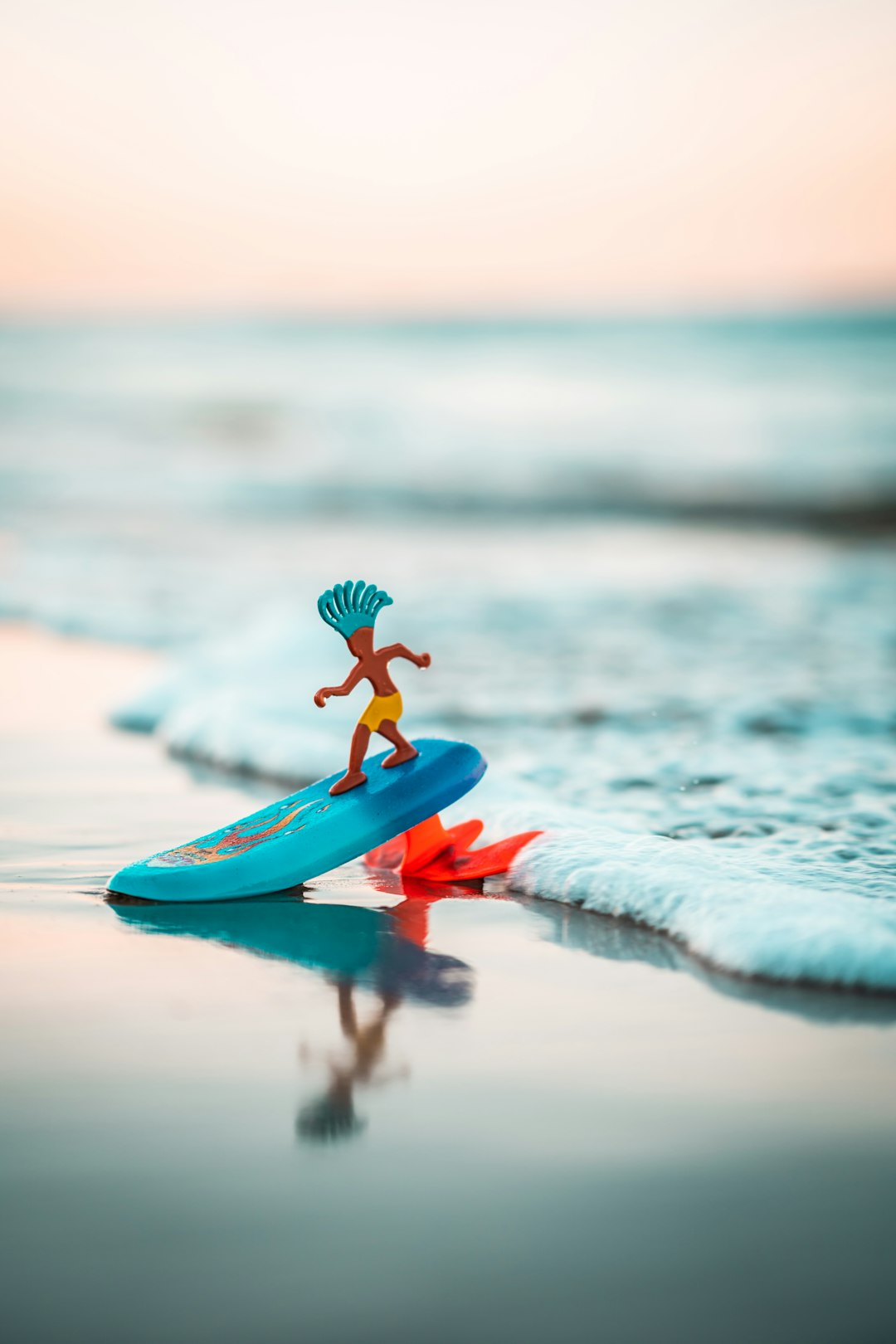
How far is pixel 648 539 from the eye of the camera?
11.8 meters

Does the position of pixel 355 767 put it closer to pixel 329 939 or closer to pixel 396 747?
pixel 396 747

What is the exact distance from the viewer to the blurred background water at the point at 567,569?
3.45 meters

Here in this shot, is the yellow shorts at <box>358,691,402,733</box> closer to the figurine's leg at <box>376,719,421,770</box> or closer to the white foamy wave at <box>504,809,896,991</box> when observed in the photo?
the figurine's leg at <box>376,719,421,770</box>

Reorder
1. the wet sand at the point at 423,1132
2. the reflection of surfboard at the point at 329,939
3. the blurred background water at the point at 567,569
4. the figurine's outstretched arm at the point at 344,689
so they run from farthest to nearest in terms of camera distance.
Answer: the blurred background water at the point at 567,569
the figurine's outstretched arm at the point at 344,689
the reflection of surfboard at the point at 329,939
the wet sand at the point at 423,1132

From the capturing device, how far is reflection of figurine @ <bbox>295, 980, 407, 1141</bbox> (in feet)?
6.15

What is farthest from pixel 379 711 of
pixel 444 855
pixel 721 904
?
pixel 721 904

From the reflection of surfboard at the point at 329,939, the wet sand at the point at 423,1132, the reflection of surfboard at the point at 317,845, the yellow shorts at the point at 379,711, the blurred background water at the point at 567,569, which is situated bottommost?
the wet sand at the point at 423,1132

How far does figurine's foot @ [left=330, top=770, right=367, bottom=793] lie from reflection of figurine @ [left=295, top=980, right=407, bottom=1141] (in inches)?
25.0

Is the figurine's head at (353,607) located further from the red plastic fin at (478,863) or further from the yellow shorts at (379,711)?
the red plastic fin at (478,863)

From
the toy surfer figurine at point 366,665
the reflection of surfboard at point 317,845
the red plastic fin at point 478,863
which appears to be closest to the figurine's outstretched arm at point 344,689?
the toy surfer figurine at point 366,665

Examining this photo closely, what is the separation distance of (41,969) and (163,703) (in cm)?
247

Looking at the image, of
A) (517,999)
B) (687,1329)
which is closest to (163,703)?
(517,999)

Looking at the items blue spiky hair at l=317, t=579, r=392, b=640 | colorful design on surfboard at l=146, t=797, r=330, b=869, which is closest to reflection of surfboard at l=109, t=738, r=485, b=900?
colorful design on surfboard at l=146, t=797, r=330, b=869

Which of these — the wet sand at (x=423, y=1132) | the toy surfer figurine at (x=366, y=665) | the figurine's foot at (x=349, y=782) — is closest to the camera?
the wet sand at (x=423, y=1132)
